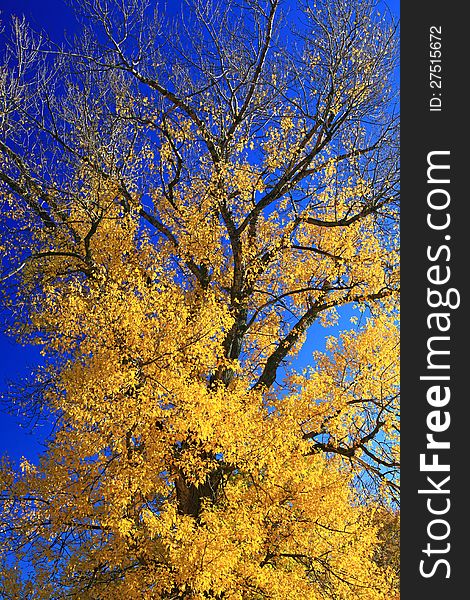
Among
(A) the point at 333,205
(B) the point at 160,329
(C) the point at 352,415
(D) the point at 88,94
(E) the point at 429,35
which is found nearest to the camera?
(E) the point at 429,35

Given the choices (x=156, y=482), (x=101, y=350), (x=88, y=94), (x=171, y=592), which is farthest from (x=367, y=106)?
(x=171, y=592)

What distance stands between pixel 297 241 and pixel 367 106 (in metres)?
2.89

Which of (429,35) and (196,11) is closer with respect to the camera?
(429,35)

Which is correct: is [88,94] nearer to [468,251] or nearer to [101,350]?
[101,350]

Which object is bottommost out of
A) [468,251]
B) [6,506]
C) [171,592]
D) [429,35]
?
[171,592]

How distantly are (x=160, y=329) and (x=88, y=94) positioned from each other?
13.4ft

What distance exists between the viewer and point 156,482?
8.82 m

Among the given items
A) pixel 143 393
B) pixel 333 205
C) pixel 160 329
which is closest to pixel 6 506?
pixel 143 393

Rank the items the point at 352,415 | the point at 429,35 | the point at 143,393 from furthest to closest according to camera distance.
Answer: the point at 352,415
the point at 143,393
the point at 429,35

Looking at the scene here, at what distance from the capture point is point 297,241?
1266cm

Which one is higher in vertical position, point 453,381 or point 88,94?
point 88,94

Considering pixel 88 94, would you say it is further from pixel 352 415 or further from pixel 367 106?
pixel 352 415

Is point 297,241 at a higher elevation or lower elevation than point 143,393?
higher

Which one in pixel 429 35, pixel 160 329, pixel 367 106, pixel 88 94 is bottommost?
pixel 160 329
